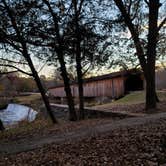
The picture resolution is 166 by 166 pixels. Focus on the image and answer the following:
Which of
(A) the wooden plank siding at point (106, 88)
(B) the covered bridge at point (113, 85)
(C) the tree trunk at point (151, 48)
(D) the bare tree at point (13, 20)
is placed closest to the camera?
(D) the bare tree at point (13, 20)

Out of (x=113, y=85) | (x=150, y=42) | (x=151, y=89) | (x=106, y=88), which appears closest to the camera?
(x=150, y=42)

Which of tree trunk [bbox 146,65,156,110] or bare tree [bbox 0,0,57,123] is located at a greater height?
bare tree [bbox 0,0,57,123]

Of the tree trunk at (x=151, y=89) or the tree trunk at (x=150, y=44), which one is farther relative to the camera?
the tree trunk at (x=151, y=89)

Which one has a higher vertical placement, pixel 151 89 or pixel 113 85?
pixel 113 85

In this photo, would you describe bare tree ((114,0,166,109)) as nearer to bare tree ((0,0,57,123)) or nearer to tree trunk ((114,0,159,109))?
tree trunk ((114,0,159,109))

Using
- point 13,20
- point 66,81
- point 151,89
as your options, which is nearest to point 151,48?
point 151,89

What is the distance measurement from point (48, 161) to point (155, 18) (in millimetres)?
10095

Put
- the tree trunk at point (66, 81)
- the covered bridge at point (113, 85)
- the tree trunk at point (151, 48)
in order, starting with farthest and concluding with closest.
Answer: the covered bridge at point (113, 85)
the tree trunk at point (151, 48)
the tree trunk at point (66, 81)

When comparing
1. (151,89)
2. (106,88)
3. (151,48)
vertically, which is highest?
(151,48)

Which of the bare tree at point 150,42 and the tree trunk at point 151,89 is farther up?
the bare tree at point 150,42

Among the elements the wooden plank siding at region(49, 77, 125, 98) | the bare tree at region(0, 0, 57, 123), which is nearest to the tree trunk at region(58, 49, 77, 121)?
the bare tree at region(0, 0, 57, 123)

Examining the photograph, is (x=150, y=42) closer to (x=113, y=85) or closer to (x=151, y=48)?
(x=151, y=48)

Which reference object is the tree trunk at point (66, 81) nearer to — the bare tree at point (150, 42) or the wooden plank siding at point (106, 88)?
the bare tree at point (150, 42)

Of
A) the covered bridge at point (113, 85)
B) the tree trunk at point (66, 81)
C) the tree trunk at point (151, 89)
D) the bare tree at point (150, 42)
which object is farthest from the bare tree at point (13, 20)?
the covered bridge at point (113, 85)
